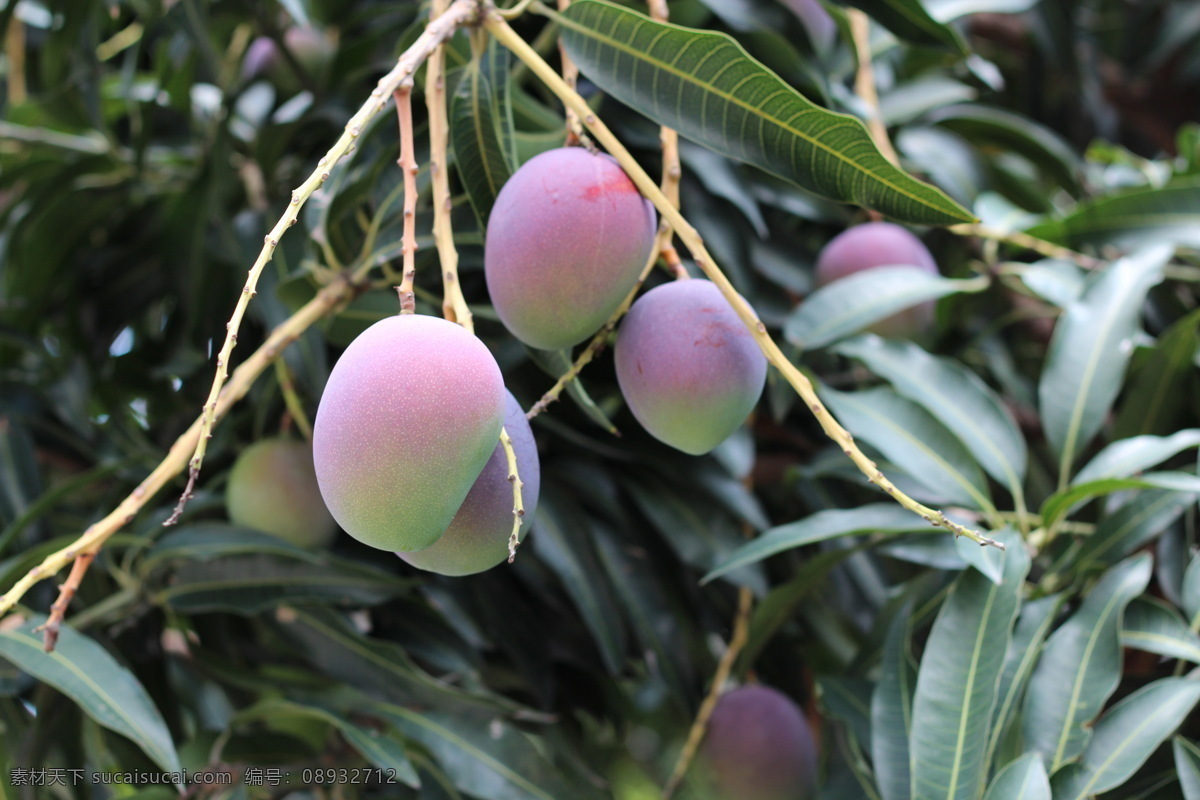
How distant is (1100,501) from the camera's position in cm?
85

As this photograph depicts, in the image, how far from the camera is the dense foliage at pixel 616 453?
2.09 feet

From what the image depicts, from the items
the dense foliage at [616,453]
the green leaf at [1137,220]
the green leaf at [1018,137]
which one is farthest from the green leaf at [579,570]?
the green leaf at [1018,137]

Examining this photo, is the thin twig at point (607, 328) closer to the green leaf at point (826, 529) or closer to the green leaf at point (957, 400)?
the green leaf at point (826, 529)

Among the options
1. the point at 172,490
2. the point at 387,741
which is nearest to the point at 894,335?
the point at 387,741

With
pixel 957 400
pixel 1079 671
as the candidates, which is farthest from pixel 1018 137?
pixel 1079 671

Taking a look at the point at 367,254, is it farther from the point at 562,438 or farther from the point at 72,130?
the point at 72,130

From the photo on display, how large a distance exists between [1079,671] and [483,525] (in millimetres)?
451

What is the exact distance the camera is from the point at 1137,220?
989 mm

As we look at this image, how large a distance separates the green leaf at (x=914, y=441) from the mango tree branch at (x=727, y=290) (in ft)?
1.01

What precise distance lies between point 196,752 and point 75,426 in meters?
0.38

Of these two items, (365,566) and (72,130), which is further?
(72,130)

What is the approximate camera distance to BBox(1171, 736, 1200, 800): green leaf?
60cm

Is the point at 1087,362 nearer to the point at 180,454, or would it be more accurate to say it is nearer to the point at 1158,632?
the point at 1158,632

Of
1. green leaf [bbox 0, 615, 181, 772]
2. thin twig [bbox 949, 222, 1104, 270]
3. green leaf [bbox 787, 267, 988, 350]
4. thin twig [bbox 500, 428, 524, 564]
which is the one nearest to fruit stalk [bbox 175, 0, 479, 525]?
thin twig [bbox 500, 428, 524, 564]
